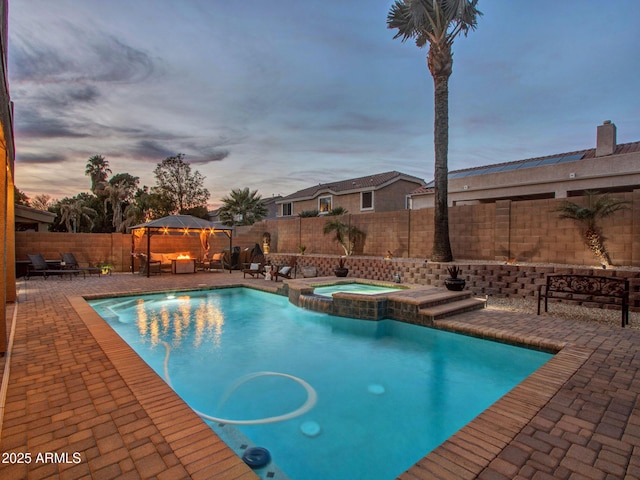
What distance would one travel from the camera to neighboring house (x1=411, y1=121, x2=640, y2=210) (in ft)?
43.3

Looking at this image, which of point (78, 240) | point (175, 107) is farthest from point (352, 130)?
point (78, 240)

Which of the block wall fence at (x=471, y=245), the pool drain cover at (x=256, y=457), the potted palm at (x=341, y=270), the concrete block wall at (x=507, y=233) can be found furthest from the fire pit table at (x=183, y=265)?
the pool drain cover at (x=256, y=457)

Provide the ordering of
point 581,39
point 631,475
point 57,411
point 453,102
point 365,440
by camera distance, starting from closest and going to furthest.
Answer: point 631,475 < point 57,411 < point 365,440 < point 581,39 < point 453,102

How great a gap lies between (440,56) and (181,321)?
11061mm

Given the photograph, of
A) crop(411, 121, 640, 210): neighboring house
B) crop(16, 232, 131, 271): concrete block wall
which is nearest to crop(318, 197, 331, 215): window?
crop(411, 121, 640, 210): neighboring house

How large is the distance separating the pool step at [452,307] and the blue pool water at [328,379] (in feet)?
1.24

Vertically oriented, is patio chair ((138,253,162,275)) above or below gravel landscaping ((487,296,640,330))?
above

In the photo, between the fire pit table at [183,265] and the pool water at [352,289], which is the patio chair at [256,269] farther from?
the pool water at [352,289]

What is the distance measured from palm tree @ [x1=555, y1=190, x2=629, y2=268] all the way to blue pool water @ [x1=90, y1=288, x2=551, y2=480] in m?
5.20

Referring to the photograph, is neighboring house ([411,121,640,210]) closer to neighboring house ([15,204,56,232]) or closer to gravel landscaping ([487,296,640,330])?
gravel landscaping ([487,296,640,330])

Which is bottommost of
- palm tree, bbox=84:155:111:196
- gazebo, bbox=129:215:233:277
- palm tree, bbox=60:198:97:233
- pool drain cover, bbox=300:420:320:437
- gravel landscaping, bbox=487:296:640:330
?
pool drain cover, bbox=300:420:320:437

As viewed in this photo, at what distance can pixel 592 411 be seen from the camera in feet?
9.81

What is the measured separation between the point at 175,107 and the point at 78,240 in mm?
6937

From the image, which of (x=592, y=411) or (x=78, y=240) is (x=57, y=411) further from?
(x=78, y=240)
